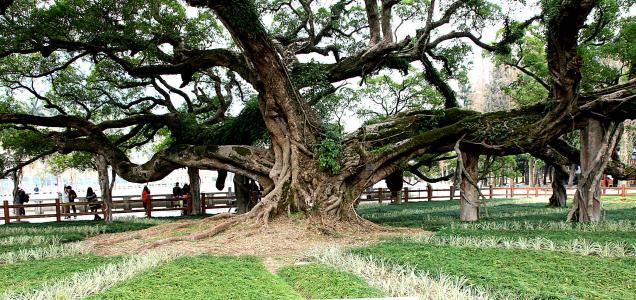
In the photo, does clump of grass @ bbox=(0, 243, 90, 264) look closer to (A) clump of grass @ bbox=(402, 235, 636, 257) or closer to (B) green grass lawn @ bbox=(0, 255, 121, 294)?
(B) green grass lawn @ bbox=(0, 255, 121, 294)

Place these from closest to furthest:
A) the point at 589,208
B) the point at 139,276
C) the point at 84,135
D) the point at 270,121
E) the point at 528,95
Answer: the point at 139,276 → the point at 589,208 → the point at 270,121 → the point at 84,135 → the point at 528,95

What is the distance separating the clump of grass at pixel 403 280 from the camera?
4.24m

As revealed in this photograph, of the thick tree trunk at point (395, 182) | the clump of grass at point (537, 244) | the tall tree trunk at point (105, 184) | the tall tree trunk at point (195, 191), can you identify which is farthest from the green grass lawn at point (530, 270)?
the tall tree trunk at point (195, 191)

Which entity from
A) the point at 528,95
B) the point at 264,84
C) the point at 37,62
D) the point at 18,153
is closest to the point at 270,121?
the point at 264,84

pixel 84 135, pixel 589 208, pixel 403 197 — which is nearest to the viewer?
pixel 589 208

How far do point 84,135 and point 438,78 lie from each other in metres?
12.1

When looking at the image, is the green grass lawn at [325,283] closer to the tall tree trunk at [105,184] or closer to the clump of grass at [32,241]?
the clump of grass at [32,241]

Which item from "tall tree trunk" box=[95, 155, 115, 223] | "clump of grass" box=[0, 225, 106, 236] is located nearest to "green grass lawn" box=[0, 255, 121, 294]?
"clump of grass" box=[0, 225, 106, 236]

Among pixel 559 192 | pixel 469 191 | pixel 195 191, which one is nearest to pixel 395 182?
pixel 559 192

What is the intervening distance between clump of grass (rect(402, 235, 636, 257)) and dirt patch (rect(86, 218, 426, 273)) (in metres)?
1.52

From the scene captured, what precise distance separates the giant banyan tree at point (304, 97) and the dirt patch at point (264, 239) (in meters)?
0.38

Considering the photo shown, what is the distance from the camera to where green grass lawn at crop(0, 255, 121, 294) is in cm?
522

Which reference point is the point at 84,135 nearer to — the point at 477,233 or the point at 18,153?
the point at 18,153

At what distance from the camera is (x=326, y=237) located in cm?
936
